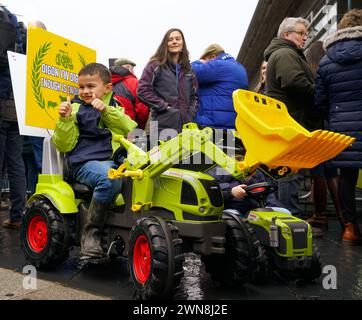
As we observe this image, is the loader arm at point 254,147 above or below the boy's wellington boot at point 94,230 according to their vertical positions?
above

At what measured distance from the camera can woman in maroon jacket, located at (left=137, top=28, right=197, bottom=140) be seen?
12.5ft

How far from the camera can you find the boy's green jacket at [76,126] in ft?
10.1

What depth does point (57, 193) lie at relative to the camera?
124 inches

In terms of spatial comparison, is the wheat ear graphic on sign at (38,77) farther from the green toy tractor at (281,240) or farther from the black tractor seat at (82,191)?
the green toy tractor at (281,240)

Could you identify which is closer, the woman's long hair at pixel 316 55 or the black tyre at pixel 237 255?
the black tyre at pixel 237 255

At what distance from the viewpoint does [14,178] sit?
473 centimetres

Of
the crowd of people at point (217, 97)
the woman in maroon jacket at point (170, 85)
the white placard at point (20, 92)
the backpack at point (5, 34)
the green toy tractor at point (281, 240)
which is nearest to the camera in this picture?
the green toy tractor at point (281, 240)

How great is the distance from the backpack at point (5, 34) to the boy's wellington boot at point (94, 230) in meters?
2.15

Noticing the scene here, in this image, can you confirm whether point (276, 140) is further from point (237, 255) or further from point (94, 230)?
point (94, 230)

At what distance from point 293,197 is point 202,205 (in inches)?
69.2

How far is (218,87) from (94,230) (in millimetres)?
1814

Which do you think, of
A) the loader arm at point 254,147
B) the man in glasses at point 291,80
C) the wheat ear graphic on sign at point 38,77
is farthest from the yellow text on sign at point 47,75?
the man in glasses at point 291,80

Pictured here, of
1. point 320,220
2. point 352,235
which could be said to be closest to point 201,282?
point 352,235
